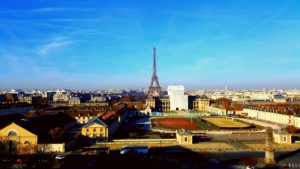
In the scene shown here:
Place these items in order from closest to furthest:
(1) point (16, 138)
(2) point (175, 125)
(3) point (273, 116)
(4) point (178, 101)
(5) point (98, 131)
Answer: (1) point (16, 138)
(5) point (98, 131)
(2) point (175, 125)
(3) point (273, 116)
(4) point (178, 101)

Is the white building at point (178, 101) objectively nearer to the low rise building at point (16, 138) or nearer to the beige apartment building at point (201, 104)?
the beige apartment building at point (201, 104)

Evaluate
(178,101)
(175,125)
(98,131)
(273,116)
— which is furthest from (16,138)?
(178,101)

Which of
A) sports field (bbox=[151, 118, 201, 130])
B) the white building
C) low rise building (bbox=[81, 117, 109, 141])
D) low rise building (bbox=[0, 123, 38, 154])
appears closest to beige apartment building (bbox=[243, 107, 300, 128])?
sports field (bbox=[151, 118, 201, 130])

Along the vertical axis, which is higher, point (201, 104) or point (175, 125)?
point (201, 104)

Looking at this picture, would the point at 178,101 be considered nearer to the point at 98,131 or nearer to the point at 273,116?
the point at 273,116

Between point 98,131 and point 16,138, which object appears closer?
point 16,138

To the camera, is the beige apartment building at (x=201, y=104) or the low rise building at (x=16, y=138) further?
the beige apartment building at (x=201, y=104)

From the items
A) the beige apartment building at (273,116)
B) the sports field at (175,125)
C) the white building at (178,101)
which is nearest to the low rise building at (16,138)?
the sports field at (175,125)

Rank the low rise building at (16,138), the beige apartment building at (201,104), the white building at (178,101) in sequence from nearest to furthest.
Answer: the low rise building at (16,138) → the white building at (178,101) → the beige apartment building at (201,104)

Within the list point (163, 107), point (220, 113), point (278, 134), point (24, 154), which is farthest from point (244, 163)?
point (163, 107)

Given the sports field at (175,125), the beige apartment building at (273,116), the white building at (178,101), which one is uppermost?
the white building at (178,101)

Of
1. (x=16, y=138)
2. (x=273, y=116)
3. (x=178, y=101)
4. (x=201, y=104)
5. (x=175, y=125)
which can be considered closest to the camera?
(x=16, y=138)

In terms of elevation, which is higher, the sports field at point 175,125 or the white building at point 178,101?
the white building at point 178,101
